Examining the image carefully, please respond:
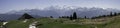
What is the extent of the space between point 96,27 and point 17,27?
6613cm

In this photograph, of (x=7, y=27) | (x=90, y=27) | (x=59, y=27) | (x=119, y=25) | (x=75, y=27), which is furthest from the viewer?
(x=7, y=27)

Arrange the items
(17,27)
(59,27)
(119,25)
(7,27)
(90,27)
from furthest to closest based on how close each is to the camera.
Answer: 1. (7,27)
2. (17,27)
3. (59,27)
4. (90,27)
5. (119,25)

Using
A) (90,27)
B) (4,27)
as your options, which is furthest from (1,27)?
(90,27)

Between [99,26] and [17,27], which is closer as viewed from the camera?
[99,26]

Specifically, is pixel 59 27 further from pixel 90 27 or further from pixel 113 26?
pixel 113 26

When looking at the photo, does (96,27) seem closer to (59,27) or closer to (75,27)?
(75,27)

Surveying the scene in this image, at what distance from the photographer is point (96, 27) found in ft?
324

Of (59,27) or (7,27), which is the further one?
(7,27)

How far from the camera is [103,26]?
99062 mm

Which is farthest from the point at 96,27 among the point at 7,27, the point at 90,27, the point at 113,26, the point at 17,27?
the point at 7,27

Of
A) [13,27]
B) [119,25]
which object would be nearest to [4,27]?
[13,27]

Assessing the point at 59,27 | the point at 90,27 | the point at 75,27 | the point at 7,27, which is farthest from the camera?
the point at 7,27

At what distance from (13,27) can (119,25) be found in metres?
81.7

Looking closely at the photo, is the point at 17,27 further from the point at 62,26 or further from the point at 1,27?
the point at 62,26
